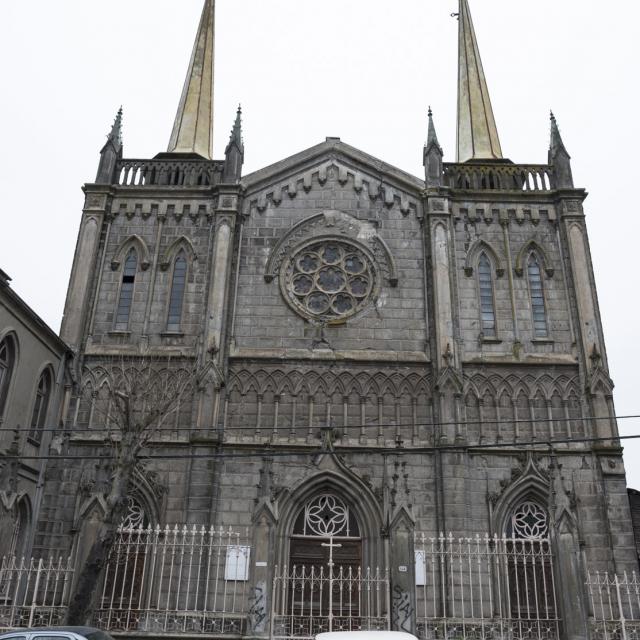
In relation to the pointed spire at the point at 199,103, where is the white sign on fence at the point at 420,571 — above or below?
below

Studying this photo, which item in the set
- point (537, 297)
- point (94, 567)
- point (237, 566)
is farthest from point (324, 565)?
point (537, 297)

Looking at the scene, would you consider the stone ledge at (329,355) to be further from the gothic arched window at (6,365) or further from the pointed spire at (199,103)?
the pointed spire at (199,103)

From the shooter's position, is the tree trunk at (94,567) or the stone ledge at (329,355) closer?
the tree trunk at (94,567)

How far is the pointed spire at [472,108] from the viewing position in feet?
86.7

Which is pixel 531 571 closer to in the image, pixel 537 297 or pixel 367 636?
pixel 537 297

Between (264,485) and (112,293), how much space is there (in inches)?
324

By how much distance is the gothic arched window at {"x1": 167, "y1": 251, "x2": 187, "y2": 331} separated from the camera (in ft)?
69.0

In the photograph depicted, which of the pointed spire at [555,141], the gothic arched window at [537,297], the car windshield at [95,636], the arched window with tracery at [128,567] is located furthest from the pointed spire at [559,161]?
the car windshield at [95,636]

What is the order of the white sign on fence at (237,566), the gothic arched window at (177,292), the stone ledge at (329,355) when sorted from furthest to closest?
the gothic arched window at (177,292), the stone ledge at (329,355), the white sign on fence at (237,566)

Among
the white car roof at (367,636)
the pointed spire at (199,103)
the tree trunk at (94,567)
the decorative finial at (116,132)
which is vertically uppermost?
the pointed spire at (199,103)

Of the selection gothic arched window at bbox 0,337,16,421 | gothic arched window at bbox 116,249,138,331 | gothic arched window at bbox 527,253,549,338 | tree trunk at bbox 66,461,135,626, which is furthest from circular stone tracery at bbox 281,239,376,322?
tree trunk at bbox 66,461,135,626

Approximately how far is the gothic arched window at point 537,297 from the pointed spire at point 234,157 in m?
10.3

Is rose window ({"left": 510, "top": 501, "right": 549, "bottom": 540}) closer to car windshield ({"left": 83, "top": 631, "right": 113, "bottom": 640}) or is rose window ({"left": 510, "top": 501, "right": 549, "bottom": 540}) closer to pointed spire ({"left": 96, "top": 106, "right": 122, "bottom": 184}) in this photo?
car windshield ({"left": 83, "top": 631, "right": 113, "bottom": 640})

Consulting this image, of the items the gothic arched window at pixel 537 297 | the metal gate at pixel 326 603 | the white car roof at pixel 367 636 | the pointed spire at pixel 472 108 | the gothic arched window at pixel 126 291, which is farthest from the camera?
the pointed spire at pixel 472 108
